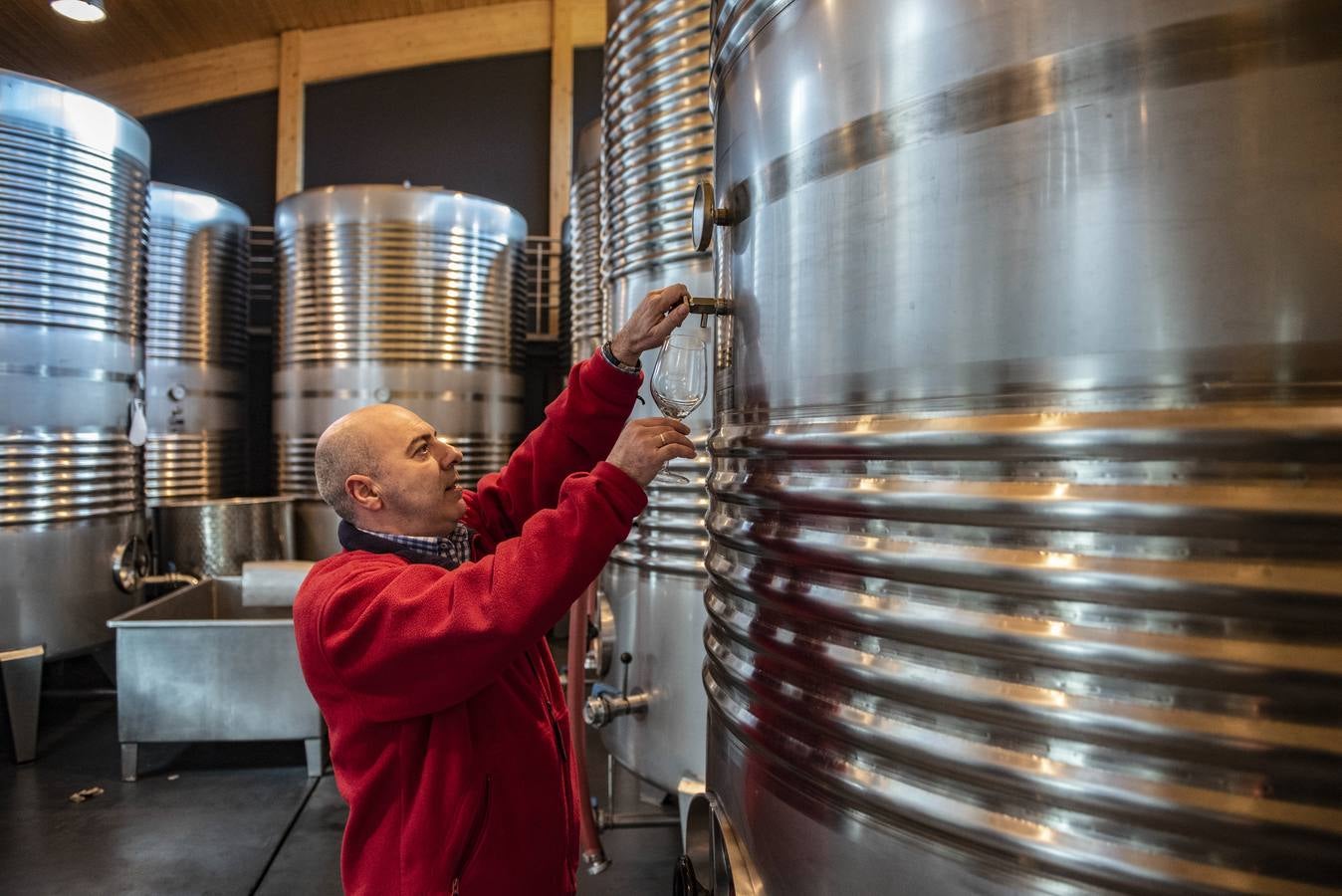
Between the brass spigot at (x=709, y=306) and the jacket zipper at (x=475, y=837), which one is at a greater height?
the brass spigot at (x=709, y=306)

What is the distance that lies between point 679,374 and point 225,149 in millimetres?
8356

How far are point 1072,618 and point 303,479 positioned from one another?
6048 millimetres

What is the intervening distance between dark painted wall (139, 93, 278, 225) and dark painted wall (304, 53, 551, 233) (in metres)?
0.47

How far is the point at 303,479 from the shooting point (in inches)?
240

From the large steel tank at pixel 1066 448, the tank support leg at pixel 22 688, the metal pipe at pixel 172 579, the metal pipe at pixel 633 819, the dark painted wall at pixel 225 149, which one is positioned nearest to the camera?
the large steel tank at pixel 1066 448

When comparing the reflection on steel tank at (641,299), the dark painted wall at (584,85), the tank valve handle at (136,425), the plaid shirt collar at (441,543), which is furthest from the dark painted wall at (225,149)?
the plaid shirt collar at (441,543)

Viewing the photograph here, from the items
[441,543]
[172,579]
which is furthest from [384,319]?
[441,543]

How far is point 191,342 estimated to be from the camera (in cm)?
616

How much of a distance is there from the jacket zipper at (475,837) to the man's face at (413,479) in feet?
1.65

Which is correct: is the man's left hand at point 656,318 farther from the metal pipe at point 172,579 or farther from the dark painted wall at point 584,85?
the dark painted wall at point 584,85

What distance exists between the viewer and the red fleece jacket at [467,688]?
55.7 inches

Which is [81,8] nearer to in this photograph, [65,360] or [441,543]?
[65,360]

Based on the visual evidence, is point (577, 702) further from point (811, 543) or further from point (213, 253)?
point (213, 253)

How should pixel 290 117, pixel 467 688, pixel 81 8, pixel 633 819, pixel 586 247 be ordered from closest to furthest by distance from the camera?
pixel 467 688
pixel 633 819
pixel 586 247
pixel 81 8
pixel 290 117
